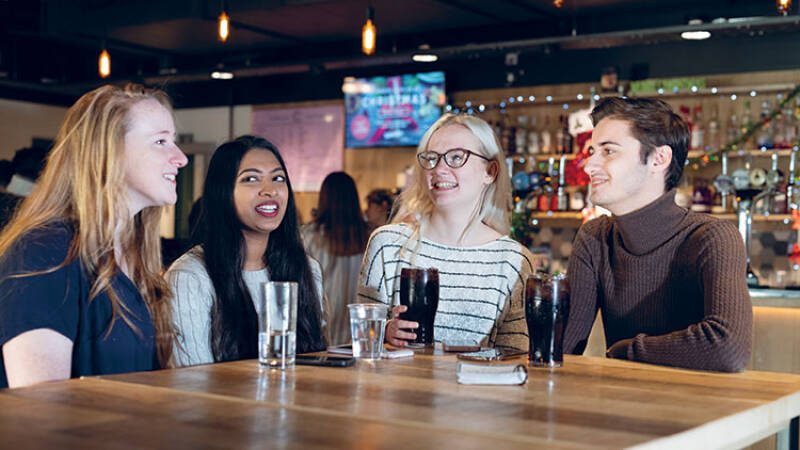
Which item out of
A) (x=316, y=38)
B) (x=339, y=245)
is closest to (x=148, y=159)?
(x=339, y=245)

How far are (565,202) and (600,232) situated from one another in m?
5.10

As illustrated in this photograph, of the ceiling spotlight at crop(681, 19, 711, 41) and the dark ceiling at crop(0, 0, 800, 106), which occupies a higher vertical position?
the dark ceiling at crop(0, 0, 800, 106)

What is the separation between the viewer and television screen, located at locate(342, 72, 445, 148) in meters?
8.24

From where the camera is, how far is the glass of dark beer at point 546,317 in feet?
5.81

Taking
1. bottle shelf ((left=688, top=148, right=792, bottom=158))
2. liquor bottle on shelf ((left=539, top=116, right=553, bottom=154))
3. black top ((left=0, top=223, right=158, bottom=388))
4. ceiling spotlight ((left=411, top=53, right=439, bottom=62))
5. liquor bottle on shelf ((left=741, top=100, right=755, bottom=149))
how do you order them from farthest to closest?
liquor bottle on shelf ((left=539, top=116, right=553, bottom=154))
ceiling spotlight ((left=411, top=53, right=439, bottom=62))
liquor bottle on shelf ((left=741, top=100, right=755, bottom=149))
bottle shelf ((left=688, top=148, right=792, bottom=158))
black top ((left=0, top=223, right=158, bottom=388))

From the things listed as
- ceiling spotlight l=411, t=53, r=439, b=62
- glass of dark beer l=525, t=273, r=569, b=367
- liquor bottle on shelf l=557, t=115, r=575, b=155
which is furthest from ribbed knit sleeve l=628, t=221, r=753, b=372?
liquor bottle on shelf l=557, t=115, r=575, b=155

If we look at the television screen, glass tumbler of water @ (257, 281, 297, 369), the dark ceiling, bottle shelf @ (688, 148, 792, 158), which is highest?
the dark ceiling

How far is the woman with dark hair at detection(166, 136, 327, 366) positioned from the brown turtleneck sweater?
75 centimetres

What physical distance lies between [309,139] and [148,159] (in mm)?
7417

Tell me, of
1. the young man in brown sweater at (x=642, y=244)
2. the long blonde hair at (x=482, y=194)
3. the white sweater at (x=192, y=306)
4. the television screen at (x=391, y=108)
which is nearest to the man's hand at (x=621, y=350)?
the young man in brown sweater at (x=642, y=244)

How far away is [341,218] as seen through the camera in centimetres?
465

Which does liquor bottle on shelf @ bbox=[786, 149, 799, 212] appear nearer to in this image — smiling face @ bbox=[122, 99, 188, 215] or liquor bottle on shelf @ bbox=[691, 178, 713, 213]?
liquor bottle on shelf @ bbox=[691, 178, 713, 213]

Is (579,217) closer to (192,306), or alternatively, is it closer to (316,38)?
(316,38)

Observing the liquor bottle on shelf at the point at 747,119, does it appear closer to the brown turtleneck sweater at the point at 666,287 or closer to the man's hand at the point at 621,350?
the brown turtleneck sweater at the point at 666,287
